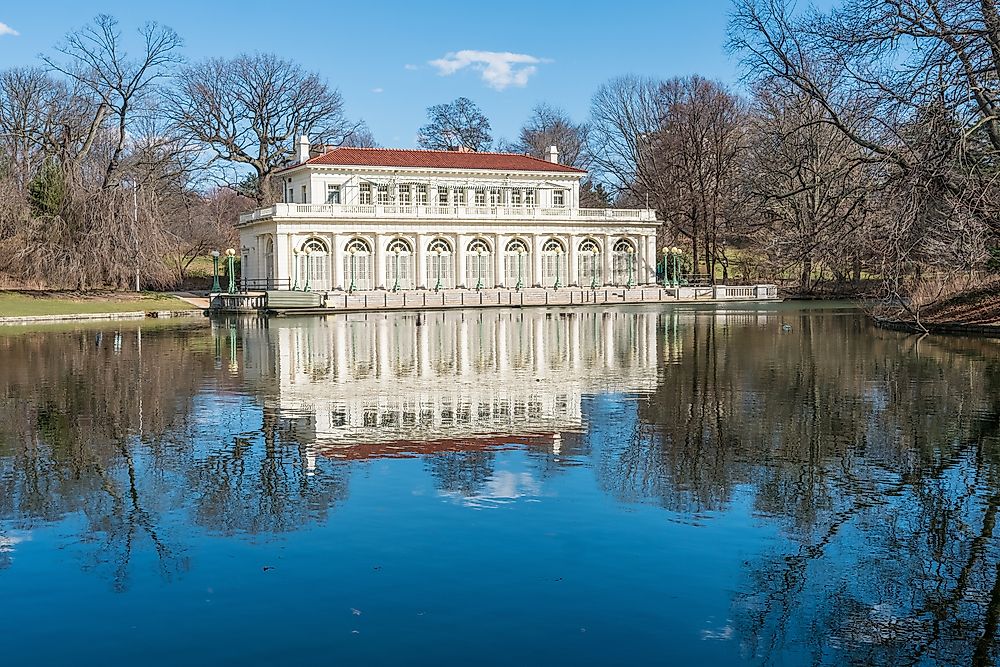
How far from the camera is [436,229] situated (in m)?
63.6

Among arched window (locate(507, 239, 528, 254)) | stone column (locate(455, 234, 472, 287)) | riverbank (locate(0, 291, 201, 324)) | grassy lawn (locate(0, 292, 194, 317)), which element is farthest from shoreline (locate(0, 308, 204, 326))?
A: arched window (locate(507, 239, 528, 254))

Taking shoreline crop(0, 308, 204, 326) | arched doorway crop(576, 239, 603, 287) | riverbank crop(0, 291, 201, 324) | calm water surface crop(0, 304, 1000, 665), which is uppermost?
arched doorway crop(576, 239, 603, 287)

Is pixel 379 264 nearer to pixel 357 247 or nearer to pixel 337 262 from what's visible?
pixel 357 247

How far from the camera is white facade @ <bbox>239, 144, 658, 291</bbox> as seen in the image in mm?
61375

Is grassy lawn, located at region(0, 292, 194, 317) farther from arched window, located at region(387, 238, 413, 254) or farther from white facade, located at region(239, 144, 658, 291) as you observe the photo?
arched window, located at region(387, 238, 413, 254)

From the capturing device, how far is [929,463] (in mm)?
10797

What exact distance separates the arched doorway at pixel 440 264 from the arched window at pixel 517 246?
391cm

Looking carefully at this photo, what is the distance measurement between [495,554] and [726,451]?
4572mm

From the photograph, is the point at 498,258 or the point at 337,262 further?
the point at 498,258

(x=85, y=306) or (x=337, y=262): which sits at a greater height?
(x=337, y=262)

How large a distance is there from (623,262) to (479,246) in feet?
32.5

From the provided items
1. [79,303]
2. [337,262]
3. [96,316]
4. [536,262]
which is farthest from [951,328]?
[337,262]

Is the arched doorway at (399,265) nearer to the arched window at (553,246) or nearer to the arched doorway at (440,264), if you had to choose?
the arched doorway at (440,264)

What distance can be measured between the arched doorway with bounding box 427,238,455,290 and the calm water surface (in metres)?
46.1
